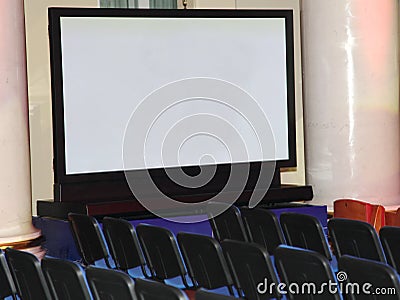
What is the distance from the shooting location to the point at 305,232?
5.06m

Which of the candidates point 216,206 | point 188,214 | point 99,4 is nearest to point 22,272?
point 216,206

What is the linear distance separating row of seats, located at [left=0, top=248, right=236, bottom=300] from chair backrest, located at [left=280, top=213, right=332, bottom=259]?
62.8 inches

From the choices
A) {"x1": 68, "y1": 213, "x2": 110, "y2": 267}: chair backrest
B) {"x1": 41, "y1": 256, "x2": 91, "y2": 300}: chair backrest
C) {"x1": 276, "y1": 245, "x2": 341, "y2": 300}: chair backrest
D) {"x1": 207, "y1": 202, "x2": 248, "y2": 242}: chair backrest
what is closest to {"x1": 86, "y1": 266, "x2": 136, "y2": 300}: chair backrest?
{"x1": 41, "y1": 256, "x2": 91, "y2": 300}: chair backrest

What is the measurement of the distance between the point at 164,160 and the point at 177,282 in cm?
261

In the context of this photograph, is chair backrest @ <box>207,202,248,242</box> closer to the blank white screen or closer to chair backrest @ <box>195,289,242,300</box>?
the blank white screen

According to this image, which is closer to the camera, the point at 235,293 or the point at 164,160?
the point at 235,293

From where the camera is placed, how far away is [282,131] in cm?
827

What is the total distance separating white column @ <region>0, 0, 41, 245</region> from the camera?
650cm

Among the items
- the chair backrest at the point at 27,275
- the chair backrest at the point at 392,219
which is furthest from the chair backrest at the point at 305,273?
the chair backrest at the point at 392,219

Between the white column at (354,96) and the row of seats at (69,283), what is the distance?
12.7 ft

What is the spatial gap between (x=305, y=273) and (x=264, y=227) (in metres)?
1.83

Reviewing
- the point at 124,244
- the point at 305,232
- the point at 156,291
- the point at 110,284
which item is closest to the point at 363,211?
the point at 305,232

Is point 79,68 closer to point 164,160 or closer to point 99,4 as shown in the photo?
point 164,160

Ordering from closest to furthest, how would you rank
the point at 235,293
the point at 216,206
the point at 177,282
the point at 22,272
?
1. the point at 22,272
2. the point at 235,293
3. the point at 177,282
4. the point at 216,206
